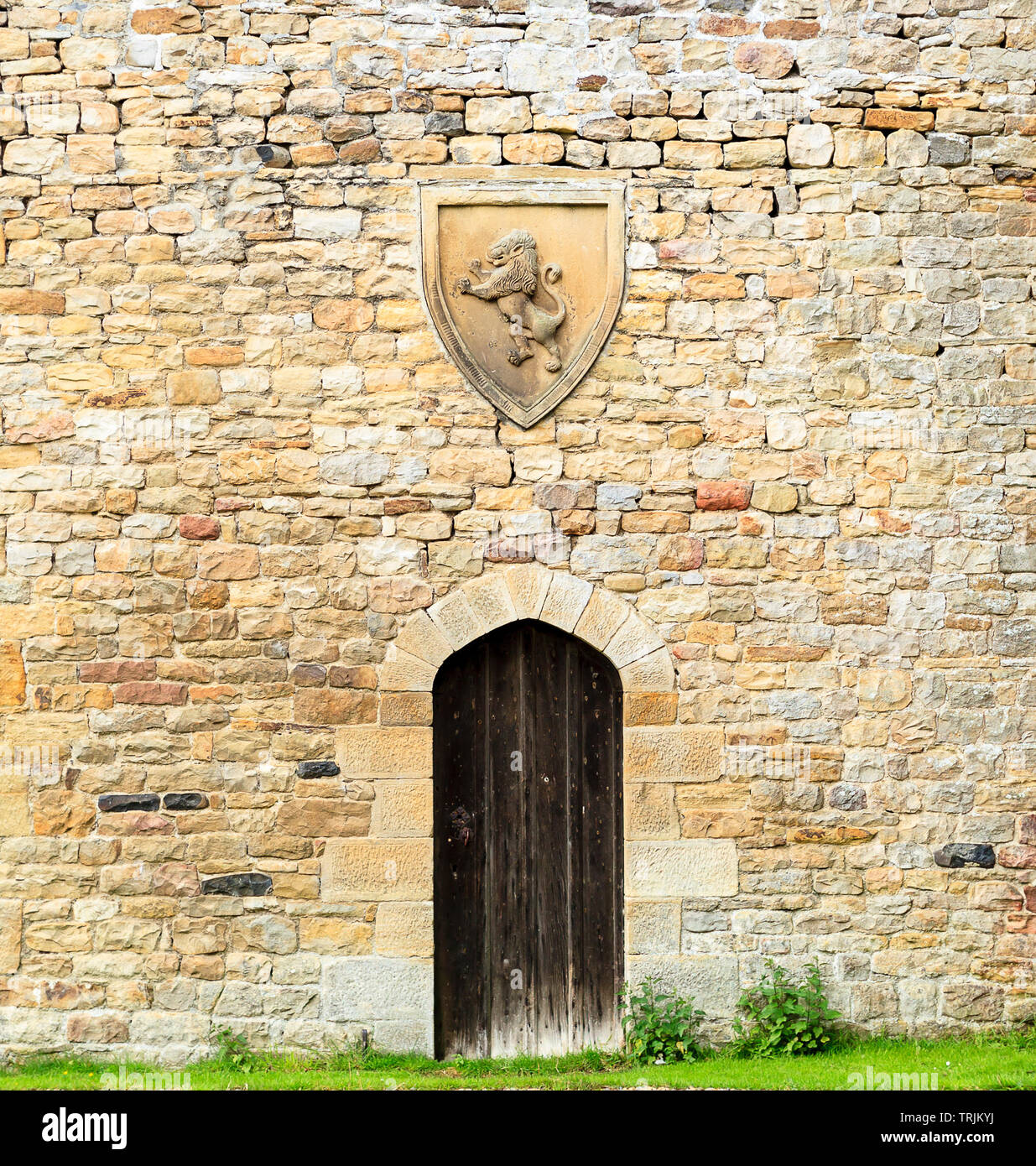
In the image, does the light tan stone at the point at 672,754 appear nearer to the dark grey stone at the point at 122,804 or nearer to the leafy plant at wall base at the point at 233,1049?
the leafy plant at wall base at the point at 233,1049

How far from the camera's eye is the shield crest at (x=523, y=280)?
5113 millimetres

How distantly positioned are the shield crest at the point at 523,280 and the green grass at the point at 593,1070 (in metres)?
2.88

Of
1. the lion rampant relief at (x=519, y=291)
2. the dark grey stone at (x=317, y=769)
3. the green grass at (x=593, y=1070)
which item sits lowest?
the green grass at (x=593, y=1070)

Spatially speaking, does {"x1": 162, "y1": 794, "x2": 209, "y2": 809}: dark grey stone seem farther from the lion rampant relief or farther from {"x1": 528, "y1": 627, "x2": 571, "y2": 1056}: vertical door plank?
the lion rampant relief

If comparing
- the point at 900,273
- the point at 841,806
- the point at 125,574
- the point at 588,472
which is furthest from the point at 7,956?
the point at 900,273

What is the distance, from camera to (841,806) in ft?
16.7

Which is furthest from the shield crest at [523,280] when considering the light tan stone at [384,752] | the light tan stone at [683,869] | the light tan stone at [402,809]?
the light tan stone at [683,869]

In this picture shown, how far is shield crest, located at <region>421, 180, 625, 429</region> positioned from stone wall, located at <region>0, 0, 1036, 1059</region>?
99 millimetres

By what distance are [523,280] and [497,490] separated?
0.96m

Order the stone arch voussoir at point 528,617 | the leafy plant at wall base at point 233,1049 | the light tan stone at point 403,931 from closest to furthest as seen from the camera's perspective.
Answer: the leafy plant at wall base at point 233,1049, the light tan stone at point 403,931, the stone arch voussoir at point 528,617

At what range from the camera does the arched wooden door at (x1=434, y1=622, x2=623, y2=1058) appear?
5145mm

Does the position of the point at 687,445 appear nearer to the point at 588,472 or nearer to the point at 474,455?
the point at 588,472

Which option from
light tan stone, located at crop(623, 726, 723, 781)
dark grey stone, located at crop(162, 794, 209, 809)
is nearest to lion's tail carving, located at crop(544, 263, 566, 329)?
light tan stone, located at crop(623, 726, 723, 781)

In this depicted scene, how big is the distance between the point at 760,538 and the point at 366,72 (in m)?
2.81
